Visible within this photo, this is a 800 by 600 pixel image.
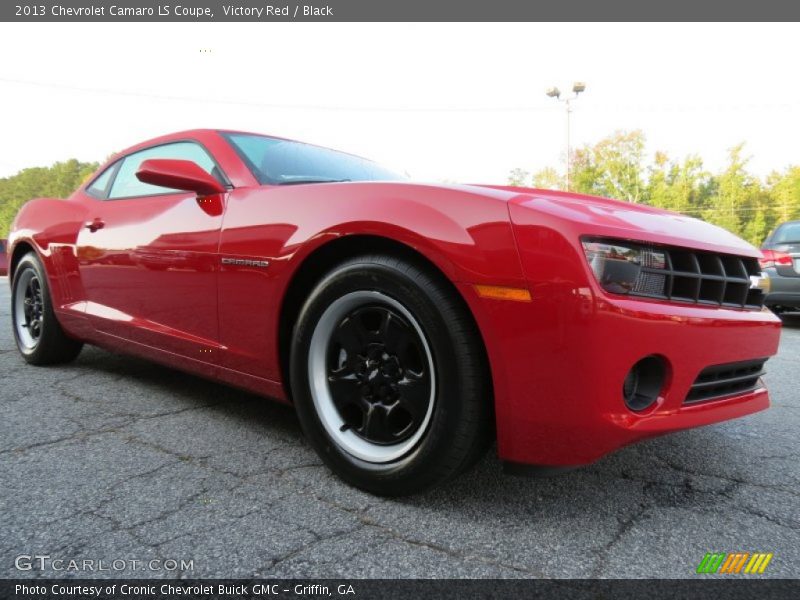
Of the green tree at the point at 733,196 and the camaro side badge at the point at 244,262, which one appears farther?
the green tree at the point at 733,196

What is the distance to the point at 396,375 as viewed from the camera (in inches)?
67.9

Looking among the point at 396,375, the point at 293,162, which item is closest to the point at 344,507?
the point at 396,375

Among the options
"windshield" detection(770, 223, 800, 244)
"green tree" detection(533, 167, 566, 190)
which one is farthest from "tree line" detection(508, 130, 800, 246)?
"windshield" detection(770, 223, 800, 244)

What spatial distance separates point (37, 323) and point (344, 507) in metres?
2.97

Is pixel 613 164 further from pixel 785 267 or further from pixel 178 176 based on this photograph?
pixel 178 176

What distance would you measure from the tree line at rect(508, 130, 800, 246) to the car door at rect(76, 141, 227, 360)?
45426mm

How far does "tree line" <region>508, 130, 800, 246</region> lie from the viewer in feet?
156

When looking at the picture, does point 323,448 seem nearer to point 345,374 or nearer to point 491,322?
point 345,374

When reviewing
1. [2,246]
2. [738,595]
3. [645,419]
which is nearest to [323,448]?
[645,419]

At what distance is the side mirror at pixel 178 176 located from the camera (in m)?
2.20

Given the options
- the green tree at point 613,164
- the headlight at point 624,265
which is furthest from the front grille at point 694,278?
the green tree at point 613,164

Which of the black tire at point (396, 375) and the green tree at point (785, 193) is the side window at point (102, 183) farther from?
the green tree at point (785, 193)

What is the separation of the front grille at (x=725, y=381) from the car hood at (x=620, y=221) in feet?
1.20

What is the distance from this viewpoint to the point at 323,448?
1834 mm
